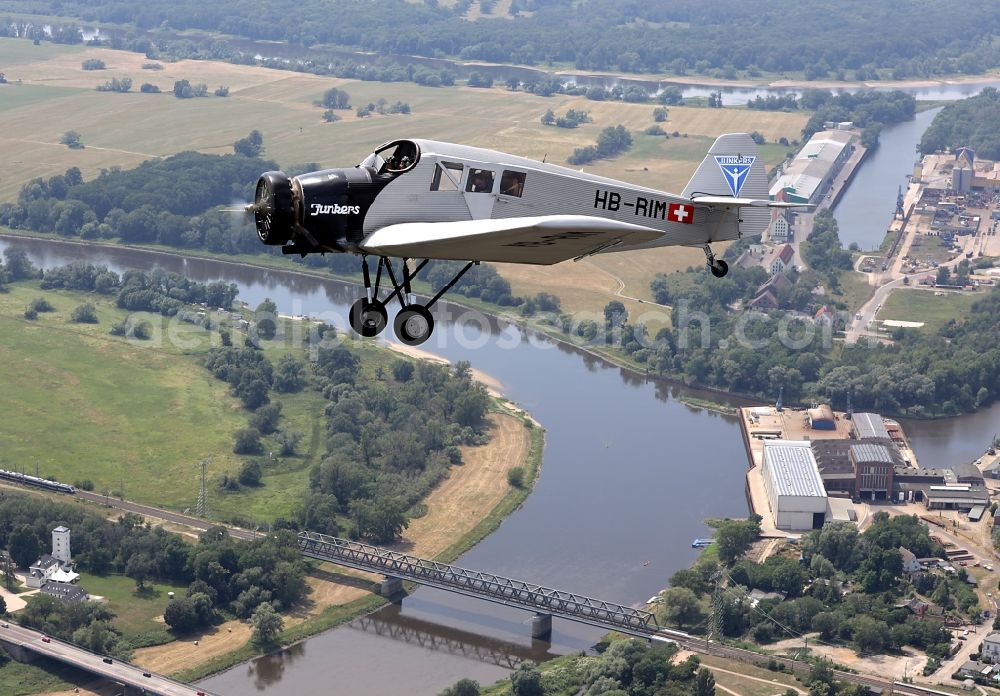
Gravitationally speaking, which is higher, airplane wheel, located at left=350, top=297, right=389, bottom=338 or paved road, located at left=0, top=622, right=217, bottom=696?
airplane wheel, located at left=350, top=297, right=389, bottom=338

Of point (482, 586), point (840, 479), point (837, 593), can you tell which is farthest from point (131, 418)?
point (837, 593)

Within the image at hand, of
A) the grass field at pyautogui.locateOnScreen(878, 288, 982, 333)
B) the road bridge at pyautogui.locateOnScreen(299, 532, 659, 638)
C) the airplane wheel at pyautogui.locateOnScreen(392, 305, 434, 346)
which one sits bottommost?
the road bridge at pyautogui.locateOnScreen(299, 532, 659, 638)

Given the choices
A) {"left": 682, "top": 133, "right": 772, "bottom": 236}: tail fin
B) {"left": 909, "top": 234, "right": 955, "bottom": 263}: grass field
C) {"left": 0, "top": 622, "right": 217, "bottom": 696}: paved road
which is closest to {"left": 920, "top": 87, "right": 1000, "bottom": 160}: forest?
{"left": 909, "top": 234, "right": 955, "bottom": 263}: grass field

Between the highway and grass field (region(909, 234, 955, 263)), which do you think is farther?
grass field (region(909, 234, 955, 263))

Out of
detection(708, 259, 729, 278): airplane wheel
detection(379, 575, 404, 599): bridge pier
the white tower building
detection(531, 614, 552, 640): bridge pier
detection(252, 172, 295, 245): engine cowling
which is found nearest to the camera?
detection(252, 172, 295, 245): engine cowling

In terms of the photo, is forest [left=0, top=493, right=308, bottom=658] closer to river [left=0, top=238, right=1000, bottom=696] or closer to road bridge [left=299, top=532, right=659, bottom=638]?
road bridge [left=299, top=532, right=659, bottom=638]

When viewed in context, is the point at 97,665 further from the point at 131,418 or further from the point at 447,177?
the point at 447,177

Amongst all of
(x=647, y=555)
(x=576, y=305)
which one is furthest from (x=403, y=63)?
(x=647, y=555)

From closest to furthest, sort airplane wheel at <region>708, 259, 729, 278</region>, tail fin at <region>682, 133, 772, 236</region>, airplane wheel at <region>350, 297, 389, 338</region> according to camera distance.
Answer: airplane wheel at <region>350, 297, 389, 338</region>, airplane wheel at <region>708, 259, 729, 278</region>, tail fin at <region>682, 133, 772, 236</region>
